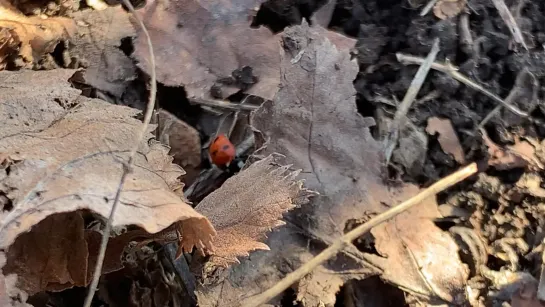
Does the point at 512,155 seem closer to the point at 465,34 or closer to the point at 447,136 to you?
the point at 447,136

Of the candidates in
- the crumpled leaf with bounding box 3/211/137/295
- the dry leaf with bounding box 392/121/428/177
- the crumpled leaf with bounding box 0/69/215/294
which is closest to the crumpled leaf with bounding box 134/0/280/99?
the crumpled leaf with bounding box 0/69/215/294

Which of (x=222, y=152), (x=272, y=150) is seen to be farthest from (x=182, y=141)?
(x=272, y=150)

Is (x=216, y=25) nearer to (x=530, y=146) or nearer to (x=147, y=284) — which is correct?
(x=147, y=284)

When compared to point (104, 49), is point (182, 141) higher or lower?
lower

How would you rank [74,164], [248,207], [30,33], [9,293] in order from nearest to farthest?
[9,293]
[74,164]
[248,207]
[30,33]

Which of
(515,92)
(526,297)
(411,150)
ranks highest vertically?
(515,92)

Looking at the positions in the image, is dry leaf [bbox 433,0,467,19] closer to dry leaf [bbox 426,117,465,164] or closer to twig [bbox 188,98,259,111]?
dry leaf [bbox 426,117,465,164]

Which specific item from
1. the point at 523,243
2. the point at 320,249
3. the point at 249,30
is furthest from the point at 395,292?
the point at 249,30

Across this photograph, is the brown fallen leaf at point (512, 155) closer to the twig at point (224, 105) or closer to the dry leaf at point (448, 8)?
the dry leaf at point (448, 8)
